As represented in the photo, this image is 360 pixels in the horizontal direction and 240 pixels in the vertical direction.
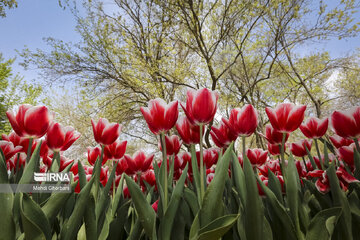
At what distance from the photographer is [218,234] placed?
1.50ft

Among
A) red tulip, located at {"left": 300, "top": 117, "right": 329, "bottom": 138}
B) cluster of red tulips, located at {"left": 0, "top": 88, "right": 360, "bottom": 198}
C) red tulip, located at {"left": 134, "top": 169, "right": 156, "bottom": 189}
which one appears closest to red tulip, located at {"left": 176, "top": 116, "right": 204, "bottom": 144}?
cluster of red tulips, located at {"left": 0, "top": 88, "right": 360, "bottom": 198}

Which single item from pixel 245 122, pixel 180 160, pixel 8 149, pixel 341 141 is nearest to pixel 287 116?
pixel 245 122

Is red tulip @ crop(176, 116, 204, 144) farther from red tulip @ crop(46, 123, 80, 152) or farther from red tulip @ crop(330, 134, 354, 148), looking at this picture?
red tulip @ crop(330, 134, 354, 148)

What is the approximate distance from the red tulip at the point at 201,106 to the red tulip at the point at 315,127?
58 cm

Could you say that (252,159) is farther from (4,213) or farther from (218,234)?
(4,213)

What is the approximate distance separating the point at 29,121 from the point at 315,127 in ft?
3.68

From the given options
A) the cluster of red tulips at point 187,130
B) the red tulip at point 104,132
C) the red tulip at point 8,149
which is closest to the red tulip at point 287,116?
the cluster of red tulips at point 187,130

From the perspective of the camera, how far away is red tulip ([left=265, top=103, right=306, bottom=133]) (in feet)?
2.41

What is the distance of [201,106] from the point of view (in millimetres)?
660

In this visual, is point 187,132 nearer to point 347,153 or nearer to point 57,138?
point 57,138

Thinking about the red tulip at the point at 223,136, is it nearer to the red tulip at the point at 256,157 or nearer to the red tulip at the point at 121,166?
the red tulip at the point at 256,157

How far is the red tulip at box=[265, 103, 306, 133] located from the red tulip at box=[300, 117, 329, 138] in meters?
0.31

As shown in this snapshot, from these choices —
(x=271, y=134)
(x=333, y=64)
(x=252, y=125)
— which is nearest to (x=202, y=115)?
(x=252, y=125)

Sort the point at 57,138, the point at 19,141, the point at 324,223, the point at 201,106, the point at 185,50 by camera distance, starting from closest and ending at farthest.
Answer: the point at 324,223, the point at 201,106, the point at 57,138, the point at 19,141, the point at 185,50
